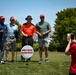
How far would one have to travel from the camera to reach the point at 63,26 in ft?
182

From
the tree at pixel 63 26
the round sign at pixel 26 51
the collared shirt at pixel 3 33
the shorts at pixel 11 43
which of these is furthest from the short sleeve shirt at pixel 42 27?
the tree at pixel 63 26

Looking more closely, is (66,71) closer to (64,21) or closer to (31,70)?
(31,70)

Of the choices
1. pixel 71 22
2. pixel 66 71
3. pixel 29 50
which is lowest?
pixel 66 71

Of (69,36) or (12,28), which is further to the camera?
(12,28)

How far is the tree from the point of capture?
179ft

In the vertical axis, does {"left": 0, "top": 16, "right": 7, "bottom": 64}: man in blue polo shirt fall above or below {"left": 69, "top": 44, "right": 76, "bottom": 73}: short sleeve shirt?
above

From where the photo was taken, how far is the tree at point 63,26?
5469 cm

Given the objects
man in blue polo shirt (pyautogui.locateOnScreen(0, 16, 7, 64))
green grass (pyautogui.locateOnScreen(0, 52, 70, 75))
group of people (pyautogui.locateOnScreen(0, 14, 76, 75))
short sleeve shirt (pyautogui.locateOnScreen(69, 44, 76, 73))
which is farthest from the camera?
group of people (pyautogui.locateOnScreen(0, 14, 76, 75))

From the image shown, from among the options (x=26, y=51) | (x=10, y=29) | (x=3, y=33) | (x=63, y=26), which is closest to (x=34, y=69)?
(x=26, y=51)

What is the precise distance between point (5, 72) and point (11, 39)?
2.82 m

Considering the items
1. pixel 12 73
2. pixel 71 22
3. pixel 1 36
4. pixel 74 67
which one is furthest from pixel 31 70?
pixel 71 22

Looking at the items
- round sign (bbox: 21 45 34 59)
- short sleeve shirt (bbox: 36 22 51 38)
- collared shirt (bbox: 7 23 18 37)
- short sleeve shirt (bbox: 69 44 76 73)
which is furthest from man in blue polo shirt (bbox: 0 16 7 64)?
short sleeve shirt (bbox: 69 44 76 73)

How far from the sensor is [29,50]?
495 inches

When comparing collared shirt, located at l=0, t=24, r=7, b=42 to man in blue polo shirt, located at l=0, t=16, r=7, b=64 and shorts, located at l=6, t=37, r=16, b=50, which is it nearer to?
man in blue polo shirt, located at l=0, t=16, r=7, b=64
